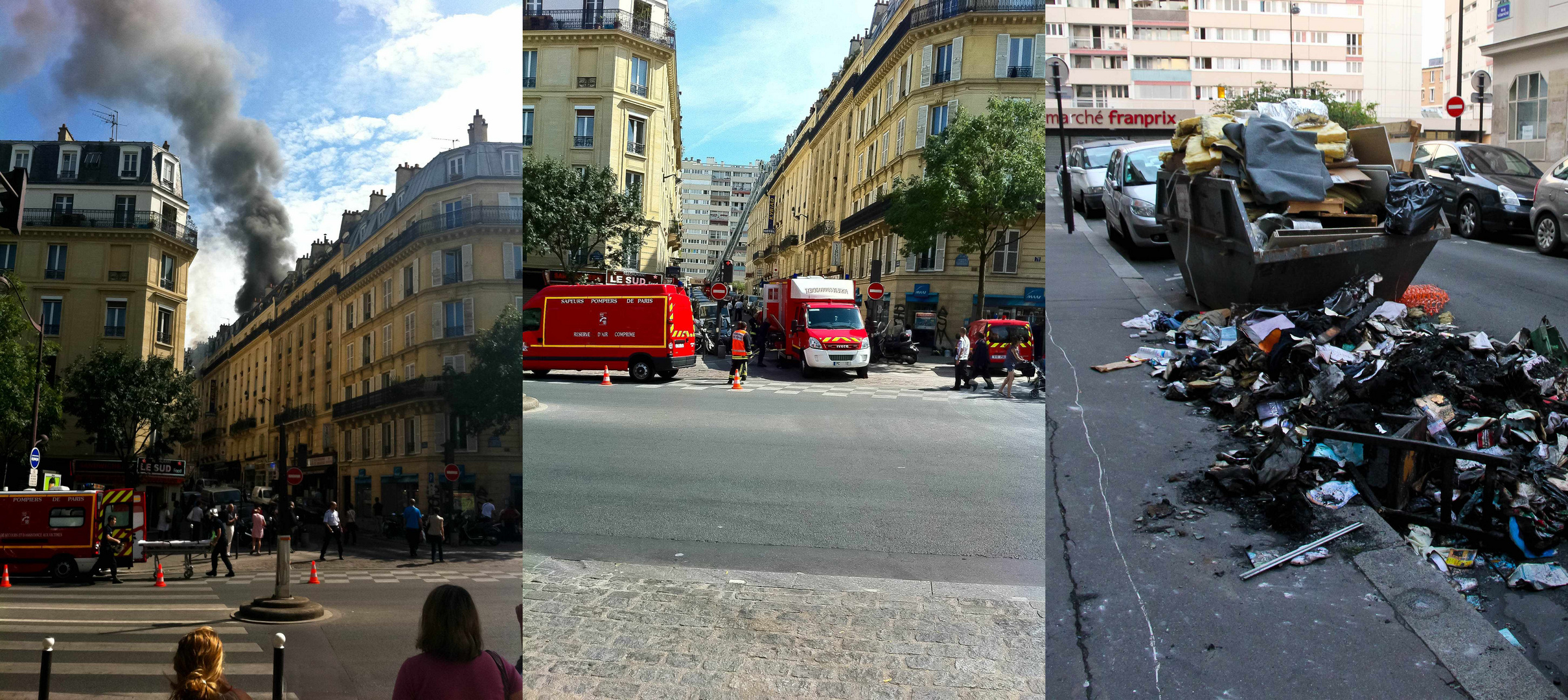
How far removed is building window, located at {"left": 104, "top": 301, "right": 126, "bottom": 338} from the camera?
1363 mm

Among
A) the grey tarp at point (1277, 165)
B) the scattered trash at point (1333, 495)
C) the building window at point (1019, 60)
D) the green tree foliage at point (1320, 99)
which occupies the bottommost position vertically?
the scattered trash at point (1333, 495)

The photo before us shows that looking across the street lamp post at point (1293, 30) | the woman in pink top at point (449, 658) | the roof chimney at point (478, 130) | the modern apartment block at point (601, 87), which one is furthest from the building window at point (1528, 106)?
the street lamp post at point (1293, 30)

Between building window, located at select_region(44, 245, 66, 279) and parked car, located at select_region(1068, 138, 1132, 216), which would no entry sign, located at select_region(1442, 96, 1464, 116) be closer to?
parked car, located at select_region(1068, 138, 1132, 216)

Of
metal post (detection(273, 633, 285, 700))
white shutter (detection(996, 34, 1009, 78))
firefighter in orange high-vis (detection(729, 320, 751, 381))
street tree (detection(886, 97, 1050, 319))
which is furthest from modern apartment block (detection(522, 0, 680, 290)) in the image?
metal post (detection(273, 633, 285, 700))

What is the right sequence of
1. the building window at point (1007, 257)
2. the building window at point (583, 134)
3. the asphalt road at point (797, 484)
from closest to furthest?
the asphalt road at point (797, 484)
the building window at point (1007, 257)
the building window at point (583, 134)

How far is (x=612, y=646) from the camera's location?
136 inches

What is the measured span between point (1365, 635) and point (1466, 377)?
4.94 ft

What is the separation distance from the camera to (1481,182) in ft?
26.0

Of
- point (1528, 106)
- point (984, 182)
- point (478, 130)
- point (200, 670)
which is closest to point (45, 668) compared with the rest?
point (200, 670)

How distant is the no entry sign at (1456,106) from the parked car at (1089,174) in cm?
571

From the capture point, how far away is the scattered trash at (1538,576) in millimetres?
2574

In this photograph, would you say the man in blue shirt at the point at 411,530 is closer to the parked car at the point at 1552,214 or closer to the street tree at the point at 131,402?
the street tree at the point at 131,402

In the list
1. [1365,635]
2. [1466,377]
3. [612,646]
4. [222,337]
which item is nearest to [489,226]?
[222,337]

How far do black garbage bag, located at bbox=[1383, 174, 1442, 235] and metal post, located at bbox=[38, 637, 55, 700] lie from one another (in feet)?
14.6
